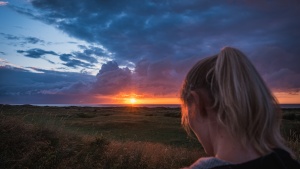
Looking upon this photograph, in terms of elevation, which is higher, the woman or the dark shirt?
the woman

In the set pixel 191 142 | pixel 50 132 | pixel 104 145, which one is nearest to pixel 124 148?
pixel 104 145

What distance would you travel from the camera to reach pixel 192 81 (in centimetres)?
151

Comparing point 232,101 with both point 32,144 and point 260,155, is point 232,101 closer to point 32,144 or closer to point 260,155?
point 260,155

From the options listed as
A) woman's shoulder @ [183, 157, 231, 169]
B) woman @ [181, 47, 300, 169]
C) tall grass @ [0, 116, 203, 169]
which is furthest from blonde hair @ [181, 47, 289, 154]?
tall grass @ [0, 116, 203, 169]

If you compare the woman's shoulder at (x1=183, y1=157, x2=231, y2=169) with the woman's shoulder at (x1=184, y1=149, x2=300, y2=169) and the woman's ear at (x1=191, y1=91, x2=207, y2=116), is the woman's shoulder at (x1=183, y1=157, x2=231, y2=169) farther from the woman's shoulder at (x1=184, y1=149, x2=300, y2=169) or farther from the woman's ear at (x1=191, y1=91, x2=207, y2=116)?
the woman's ear at (x1=191, y1=91, x2=207, y2=116)

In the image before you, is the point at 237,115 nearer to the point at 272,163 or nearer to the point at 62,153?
the point at 272,163

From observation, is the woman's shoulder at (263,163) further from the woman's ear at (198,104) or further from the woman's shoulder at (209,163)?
the woman's ear at (198,104)

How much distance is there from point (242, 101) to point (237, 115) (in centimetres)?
7

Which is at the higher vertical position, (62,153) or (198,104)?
(198,104)

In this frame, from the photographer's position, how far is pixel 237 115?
4.43 feet

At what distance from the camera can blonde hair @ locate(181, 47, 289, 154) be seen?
4.41 feet

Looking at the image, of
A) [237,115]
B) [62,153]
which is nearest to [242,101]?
[237,115]

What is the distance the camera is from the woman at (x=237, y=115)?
134 cm

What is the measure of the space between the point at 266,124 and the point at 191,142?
834 inches
